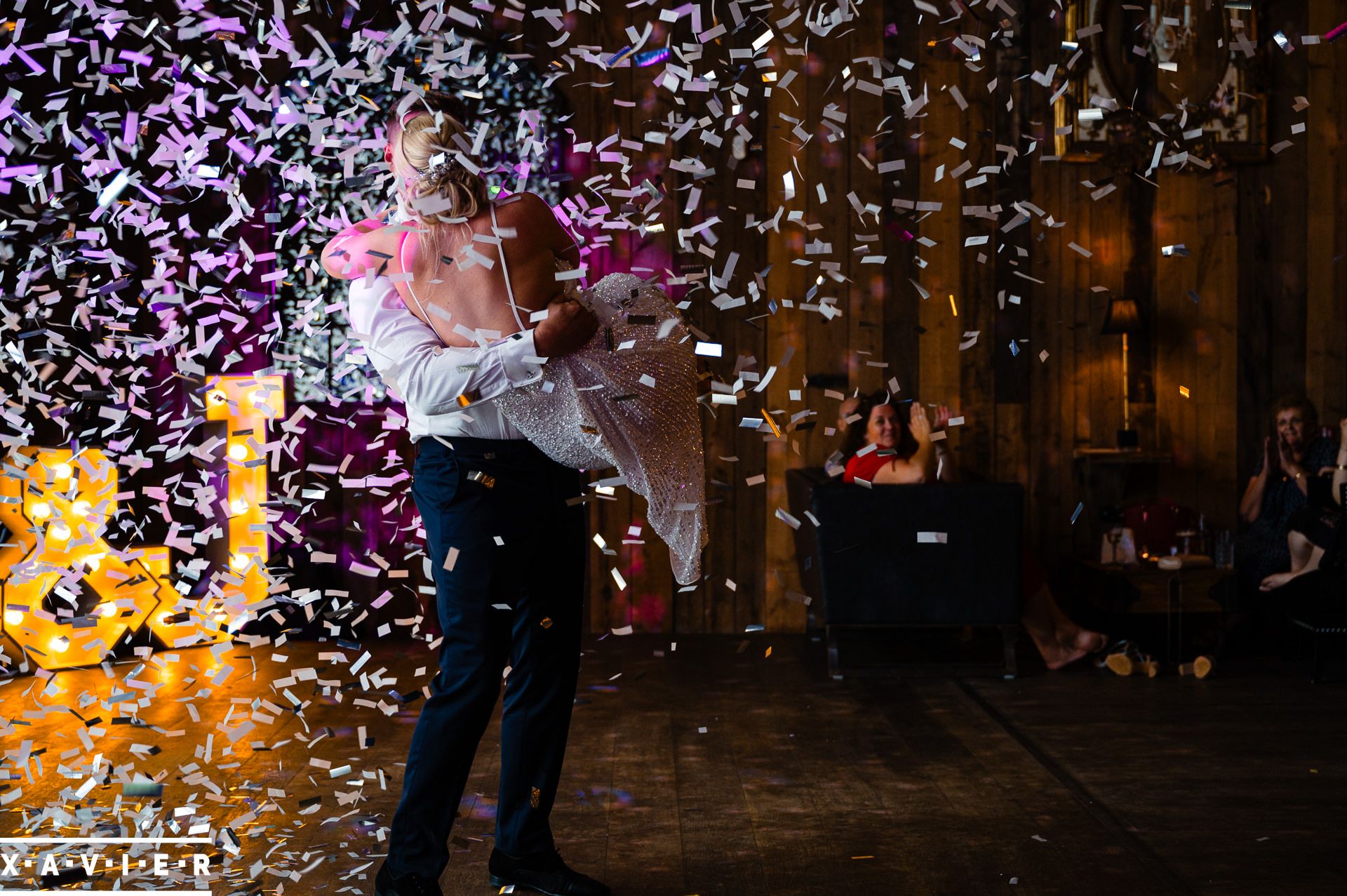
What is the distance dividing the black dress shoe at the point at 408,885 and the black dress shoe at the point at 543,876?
0.60ft

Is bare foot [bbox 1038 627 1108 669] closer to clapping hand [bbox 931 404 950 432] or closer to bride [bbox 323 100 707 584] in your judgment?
clapping hand [bbox 931 404 950 432]

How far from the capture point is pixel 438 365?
2258mm

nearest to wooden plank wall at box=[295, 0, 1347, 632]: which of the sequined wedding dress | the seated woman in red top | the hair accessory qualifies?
the seated woman in red top

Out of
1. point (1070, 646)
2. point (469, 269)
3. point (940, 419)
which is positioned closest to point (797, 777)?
point (469, 269)

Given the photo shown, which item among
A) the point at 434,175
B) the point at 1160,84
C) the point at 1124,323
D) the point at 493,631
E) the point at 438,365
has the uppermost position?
the point at 1160,84

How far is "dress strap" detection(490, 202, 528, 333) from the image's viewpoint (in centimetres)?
236

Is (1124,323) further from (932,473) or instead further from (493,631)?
(493,631)

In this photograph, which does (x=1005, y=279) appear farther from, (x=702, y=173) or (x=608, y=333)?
(x=608, y=333)

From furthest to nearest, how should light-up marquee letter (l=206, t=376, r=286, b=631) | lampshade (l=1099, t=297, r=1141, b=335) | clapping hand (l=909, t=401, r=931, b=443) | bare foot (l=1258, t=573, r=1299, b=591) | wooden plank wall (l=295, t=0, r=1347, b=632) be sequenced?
wooden plank wall (l=295, t=0, r=1347, b=632) → lampshade (l=1099, t=297, r=1141, b=335) → light-up marquee letter (l=206, t=376, r=286, b=631) → clapping hand (l=909, t=401, r=931, b=443) → bare foot (l=1258, t=573, r=1299, b=591)

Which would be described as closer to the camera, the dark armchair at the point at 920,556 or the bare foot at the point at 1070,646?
the dark armchair at the point at 920,556

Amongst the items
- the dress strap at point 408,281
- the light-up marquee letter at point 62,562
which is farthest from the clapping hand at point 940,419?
the light-up marquee letter at point 62,562

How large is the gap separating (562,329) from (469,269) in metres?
0.22

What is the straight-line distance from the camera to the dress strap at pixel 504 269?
7.73ft

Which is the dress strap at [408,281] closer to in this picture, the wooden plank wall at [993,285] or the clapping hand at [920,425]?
the clapping hand at [920,425]
